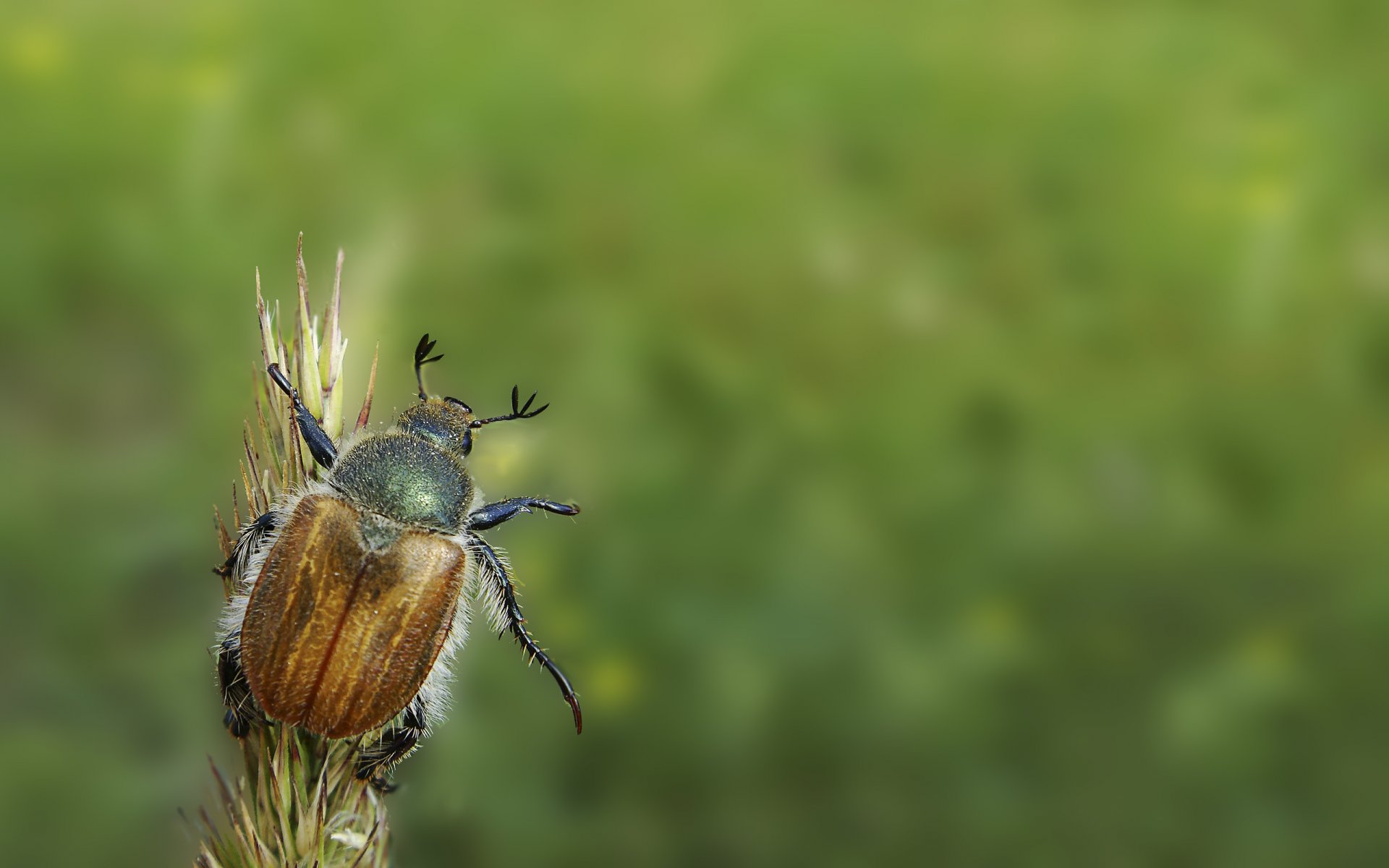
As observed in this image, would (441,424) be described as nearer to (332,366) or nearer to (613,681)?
(332,366)

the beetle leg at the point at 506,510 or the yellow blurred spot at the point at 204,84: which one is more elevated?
the yellow blurred spot at the point at 204,84

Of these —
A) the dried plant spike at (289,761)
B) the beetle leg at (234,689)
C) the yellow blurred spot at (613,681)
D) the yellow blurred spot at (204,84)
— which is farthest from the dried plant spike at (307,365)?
the yellow blurred spot at (204,84)

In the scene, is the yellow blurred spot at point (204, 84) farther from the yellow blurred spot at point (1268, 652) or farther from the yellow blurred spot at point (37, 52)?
the yellow blurred spot at point (1268, 652)

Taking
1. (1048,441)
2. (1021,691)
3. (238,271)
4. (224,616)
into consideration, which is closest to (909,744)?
(1021,691)

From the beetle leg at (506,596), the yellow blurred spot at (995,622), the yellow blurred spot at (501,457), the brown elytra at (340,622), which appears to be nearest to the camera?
the brown elytra at (340,622)

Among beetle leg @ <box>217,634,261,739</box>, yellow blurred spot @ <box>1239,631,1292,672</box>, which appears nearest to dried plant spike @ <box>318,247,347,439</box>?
beetle leg @ <box>217,634,261,739</box>

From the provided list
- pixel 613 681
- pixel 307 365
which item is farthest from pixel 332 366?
pixel 613 681

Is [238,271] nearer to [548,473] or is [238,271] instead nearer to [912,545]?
[548,473]

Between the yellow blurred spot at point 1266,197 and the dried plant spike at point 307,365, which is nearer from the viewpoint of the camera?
the dried plant spike at point 307,365
